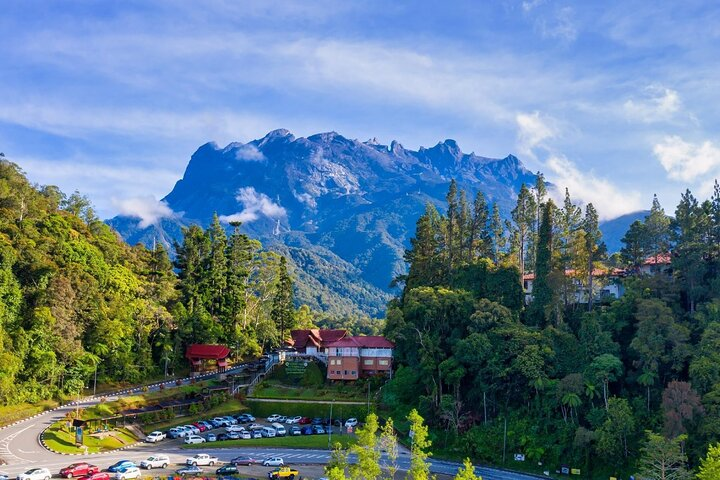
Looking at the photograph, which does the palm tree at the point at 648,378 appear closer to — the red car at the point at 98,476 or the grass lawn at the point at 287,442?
the grass lawn at the point at 287,442

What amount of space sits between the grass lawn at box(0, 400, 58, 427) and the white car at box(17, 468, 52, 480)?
17671mm

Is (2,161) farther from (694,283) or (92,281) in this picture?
(694,283)

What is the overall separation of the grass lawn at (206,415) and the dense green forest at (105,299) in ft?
34.6

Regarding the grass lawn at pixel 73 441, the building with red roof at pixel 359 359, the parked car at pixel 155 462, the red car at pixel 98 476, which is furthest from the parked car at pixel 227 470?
the building with red roof at pixel 359 359

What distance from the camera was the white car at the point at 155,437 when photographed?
60156 millimetres

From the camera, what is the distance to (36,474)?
1711 inches

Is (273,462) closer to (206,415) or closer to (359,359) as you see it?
(206,415)

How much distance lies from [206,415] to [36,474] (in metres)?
27.1

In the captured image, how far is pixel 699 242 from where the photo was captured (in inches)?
2427

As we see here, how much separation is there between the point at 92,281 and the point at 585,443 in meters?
54.7

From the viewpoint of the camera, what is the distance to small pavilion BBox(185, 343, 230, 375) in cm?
8169

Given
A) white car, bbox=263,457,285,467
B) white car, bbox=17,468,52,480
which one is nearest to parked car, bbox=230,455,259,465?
white car, bbox=263,457,285,467

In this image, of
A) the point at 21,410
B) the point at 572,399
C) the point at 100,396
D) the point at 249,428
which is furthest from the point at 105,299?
the point at 572,399

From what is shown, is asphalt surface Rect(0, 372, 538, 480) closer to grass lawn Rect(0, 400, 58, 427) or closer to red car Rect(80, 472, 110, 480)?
grass lawn Rect(0, 400, 58, 427)
